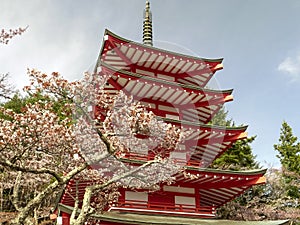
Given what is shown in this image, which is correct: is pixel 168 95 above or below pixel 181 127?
above

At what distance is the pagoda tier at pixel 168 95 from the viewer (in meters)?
15.6

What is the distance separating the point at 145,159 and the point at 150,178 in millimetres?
1837

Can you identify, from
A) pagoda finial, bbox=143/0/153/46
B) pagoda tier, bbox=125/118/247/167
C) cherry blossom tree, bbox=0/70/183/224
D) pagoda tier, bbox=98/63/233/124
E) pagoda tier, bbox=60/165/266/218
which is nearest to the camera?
cherry blossom tree, bbox=0/70/183/224

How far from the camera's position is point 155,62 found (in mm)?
17750

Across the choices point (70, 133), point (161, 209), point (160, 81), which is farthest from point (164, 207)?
point (70, 133)

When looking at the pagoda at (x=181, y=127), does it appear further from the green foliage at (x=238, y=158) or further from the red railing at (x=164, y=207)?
the green foliage at (x=238, y=158)

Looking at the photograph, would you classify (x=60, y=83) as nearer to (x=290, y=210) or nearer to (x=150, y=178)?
(x=150, y=178)

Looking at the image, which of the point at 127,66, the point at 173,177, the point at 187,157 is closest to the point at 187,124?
the point at 187,157

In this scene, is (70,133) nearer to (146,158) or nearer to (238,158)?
(146,158)

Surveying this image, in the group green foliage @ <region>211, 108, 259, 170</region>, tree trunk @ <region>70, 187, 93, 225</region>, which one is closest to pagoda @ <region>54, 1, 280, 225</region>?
tree trunk @ <region>70, 187, 93, 225</region>

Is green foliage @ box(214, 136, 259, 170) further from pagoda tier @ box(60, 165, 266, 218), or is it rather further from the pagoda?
pagoda tier @ box(60, 165, 266, 218)

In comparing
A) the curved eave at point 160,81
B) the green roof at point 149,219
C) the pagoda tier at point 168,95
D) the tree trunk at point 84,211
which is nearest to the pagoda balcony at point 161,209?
the green roof at point 149,219

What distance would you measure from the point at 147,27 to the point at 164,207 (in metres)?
10.8

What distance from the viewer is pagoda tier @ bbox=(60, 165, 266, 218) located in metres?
14.7
